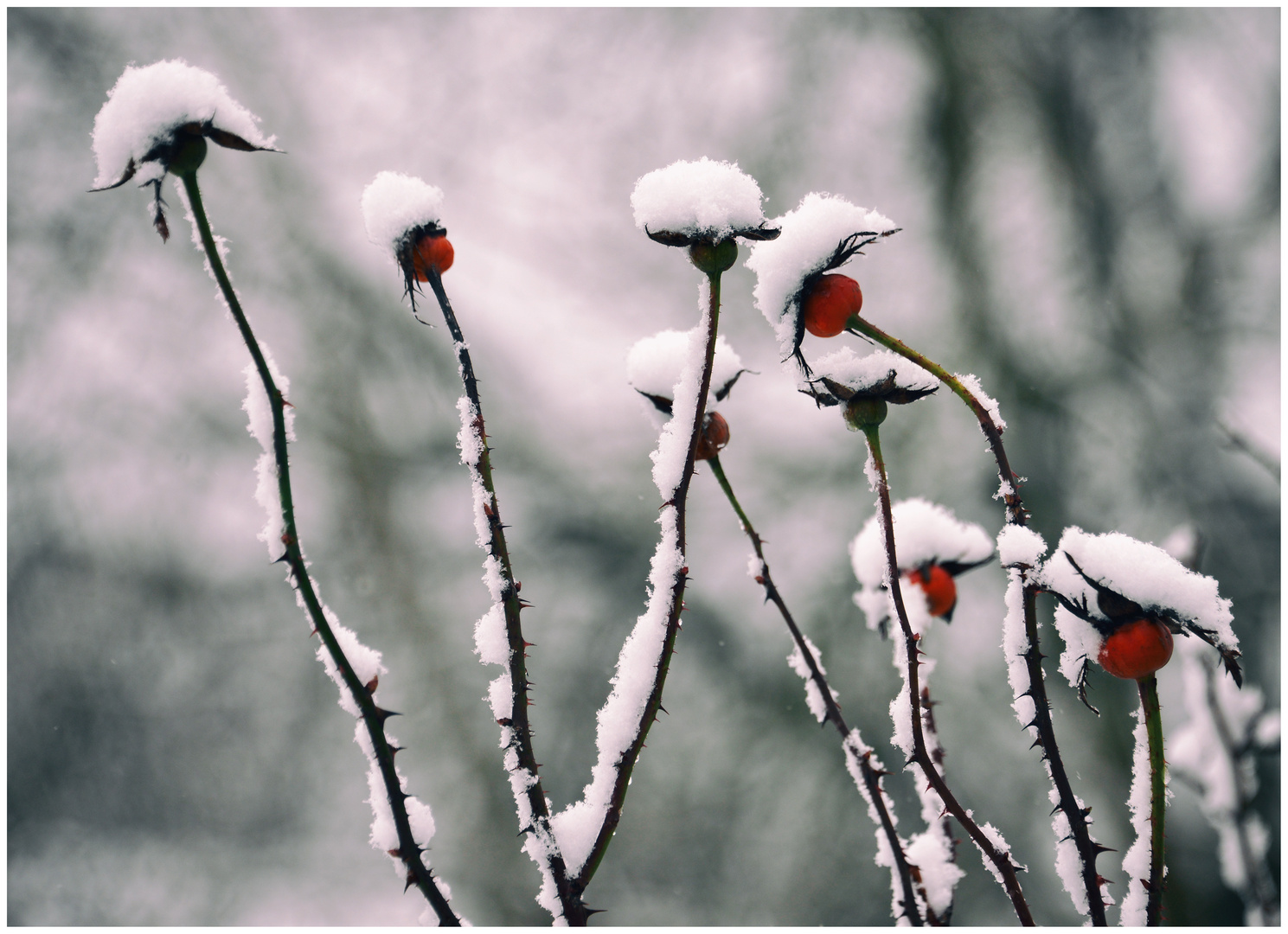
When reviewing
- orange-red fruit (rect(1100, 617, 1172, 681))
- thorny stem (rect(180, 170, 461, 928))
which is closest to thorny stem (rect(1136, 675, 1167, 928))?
orange-red fruit (rect(1100, 617, 1172, 681))

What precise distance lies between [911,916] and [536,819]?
0.28m

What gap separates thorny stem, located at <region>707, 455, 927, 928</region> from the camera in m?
0.48

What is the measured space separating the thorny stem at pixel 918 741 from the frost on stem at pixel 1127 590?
0.08 meters

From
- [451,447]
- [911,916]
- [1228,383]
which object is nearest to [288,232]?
[451,447]

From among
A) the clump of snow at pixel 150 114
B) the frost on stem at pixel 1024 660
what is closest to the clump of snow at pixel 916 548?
the frost on stem at pixel 1024 660

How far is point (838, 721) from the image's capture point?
1.64 ft

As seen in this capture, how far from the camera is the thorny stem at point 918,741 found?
0.38 metres

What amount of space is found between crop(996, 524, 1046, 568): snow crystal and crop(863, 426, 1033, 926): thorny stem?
Answer: 0.19ft

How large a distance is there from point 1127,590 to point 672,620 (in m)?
0.24

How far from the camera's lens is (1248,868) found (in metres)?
0.95

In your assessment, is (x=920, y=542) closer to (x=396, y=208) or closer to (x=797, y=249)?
(x=797, y=249)

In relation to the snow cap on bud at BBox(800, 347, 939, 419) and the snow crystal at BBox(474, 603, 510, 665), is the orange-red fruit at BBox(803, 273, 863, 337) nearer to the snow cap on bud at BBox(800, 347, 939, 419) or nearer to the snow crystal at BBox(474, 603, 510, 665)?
the snow cap on bud at BBox(800, 347, 939, 419)

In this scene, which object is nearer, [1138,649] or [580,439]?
[1138,649]

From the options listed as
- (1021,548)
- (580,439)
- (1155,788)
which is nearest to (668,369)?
(1021,548)
